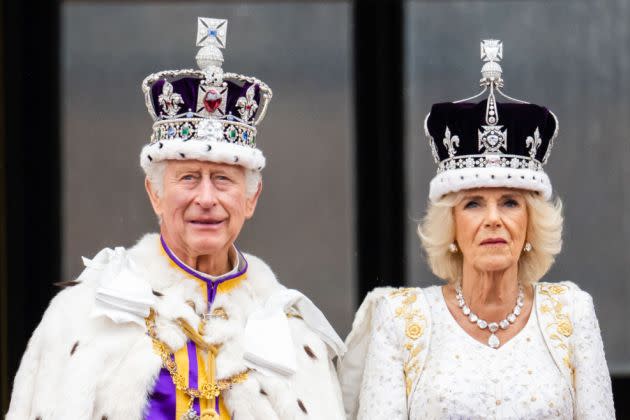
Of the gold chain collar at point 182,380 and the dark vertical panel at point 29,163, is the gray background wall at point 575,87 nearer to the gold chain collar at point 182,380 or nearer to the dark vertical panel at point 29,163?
the dark vertical panel at point 29,163

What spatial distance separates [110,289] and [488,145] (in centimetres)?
141

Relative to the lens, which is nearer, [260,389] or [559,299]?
[260,389]

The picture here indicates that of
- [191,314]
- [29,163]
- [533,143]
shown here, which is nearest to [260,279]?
[191,314]

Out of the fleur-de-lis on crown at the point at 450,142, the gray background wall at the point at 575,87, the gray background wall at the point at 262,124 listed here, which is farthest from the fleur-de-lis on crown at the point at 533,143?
the gray background wall at the point at 262,124

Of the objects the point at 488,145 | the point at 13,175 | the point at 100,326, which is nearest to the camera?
the point at 100,326

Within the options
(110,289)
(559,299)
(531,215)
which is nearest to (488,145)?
(531,215)

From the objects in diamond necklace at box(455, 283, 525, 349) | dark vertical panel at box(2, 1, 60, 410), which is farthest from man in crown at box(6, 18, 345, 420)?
dark vertical panel at box(2, 1, 60, 410)

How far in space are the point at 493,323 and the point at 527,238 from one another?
1.09 feet

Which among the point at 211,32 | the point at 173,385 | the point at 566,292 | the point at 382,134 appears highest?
the point at 211,32

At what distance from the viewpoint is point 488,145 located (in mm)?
4547

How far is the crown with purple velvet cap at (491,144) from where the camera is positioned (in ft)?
14.7

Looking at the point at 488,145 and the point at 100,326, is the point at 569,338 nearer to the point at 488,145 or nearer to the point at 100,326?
the point at 488,145

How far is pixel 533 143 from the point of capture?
4.57 meters

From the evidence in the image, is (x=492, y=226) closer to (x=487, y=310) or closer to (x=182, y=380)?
(x=487, y=310)
